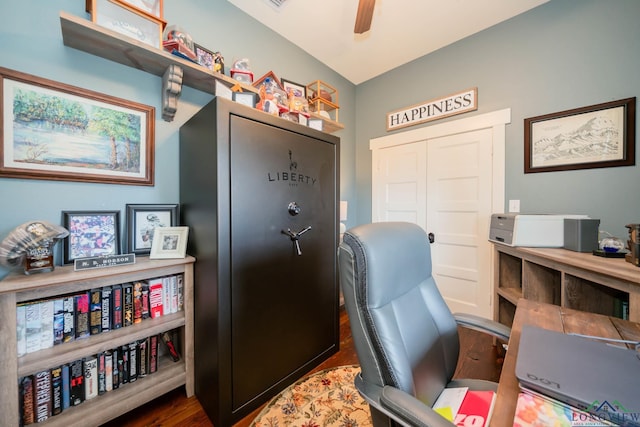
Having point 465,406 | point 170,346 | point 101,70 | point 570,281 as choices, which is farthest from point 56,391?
point 570,281

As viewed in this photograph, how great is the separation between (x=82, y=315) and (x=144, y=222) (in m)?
0.54

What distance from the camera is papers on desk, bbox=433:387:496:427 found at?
77 cm

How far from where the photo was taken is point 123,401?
120 centimetres

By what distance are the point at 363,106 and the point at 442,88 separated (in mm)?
963

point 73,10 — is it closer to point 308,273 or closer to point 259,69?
point 259,69

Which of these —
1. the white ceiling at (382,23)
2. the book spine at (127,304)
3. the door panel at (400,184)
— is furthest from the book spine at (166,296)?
the door panel at (400,184)

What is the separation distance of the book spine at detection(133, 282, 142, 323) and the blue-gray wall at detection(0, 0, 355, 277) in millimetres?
418

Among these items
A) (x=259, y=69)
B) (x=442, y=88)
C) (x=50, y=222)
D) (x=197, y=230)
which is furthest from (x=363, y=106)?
(x=50, y=222)

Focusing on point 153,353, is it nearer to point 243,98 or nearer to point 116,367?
point 116,367

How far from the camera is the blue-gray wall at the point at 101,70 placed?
3.72 feet

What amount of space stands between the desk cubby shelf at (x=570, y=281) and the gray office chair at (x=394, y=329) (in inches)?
21.5

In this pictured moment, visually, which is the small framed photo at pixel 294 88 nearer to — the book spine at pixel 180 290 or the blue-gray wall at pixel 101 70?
the blue-gray wall at pixel 101 70

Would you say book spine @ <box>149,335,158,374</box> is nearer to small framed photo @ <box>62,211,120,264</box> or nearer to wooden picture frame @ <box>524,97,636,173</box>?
small framed photo @ <box>62,211,120,264</box>

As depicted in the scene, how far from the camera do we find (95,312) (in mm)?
1186
